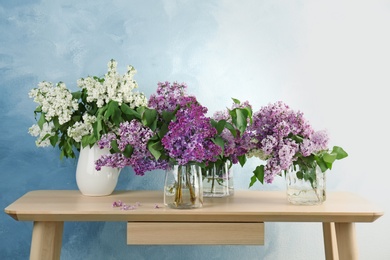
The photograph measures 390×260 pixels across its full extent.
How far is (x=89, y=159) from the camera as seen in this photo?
6.77ft

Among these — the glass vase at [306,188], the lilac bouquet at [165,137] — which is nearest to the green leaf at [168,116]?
the lilac bouquet at [165,137]

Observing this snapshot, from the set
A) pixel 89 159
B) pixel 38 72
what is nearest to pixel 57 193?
pixel 89 159

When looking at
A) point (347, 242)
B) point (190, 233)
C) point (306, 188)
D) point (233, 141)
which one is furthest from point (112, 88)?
point (347, 242)

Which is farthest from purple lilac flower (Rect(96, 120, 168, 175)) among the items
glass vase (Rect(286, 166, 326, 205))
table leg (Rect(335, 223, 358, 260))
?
table leg (Rect(335, 223, 358, 260))

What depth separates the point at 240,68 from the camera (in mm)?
2365

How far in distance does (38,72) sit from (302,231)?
116cm

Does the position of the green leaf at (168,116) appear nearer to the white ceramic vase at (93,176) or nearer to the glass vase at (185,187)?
the glass vase at (185,187)

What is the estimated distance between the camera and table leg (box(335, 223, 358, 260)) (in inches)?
72.1

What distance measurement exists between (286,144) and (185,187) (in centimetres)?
33

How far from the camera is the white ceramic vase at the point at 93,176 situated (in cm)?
205

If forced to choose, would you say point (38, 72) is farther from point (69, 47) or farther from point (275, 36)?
point (275, 36)

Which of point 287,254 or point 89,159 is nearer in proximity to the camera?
point 89,159

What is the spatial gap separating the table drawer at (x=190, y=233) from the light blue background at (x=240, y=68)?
59 cm

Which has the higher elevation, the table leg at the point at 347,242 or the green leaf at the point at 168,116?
the green leaf at the point at 168,116
